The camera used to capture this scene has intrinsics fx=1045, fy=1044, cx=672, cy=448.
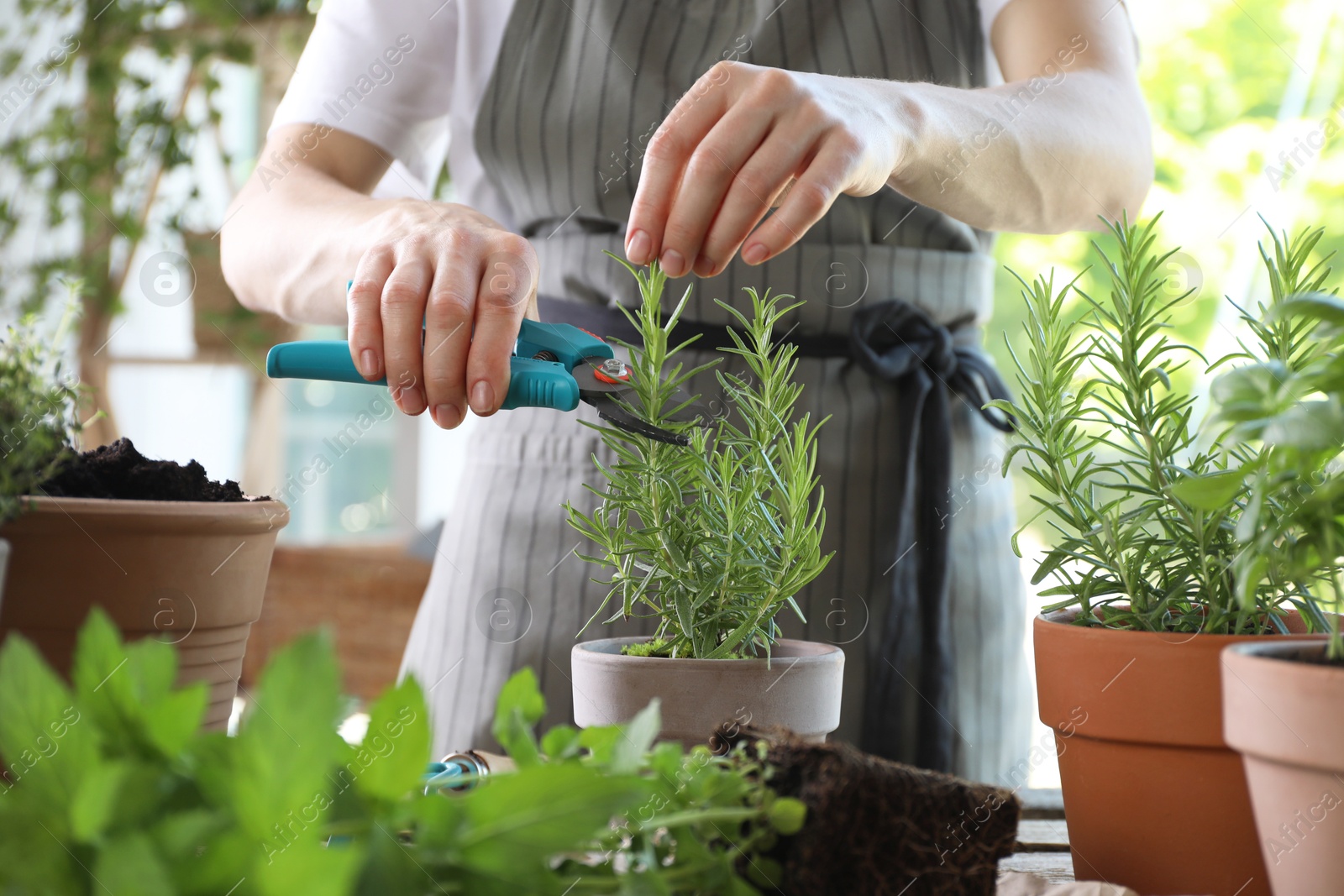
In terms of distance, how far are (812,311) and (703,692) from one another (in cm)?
58

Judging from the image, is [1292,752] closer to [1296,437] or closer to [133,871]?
[1296,437]

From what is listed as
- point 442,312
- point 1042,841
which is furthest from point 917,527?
point 442,312

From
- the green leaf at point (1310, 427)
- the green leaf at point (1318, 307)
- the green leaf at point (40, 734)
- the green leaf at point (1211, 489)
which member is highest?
the green leaf at point (1318, 307)

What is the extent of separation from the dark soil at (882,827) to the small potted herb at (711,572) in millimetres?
103

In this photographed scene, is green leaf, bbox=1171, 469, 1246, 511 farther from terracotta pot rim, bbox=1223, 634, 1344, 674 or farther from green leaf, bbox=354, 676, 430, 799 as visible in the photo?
green leaf, bbox=354, 676, 430, 799

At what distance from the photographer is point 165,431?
12.3 feet

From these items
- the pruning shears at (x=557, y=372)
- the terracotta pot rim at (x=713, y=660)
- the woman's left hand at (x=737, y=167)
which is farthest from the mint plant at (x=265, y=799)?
the woman's left hand at (x=737, y=167)

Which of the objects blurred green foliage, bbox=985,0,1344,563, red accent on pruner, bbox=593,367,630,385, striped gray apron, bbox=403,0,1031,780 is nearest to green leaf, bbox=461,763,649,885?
red accent on pruner, bbox=593,367,630,385

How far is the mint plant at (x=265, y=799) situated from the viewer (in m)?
0.23

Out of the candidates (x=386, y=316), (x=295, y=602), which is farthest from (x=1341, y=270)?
(x=386, y=316)

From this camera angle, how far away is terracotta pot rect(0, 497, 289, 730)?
0.55 metres

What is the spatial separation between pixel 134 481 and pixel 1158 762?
57cm

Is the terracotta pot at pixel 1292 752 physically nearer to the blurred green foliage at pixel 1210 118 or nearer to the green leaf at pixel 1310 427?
the green leaf at pixel 1310 427

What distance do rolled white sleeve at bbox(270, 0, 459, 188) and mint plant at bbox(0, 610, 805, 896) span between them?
0.86 meters
